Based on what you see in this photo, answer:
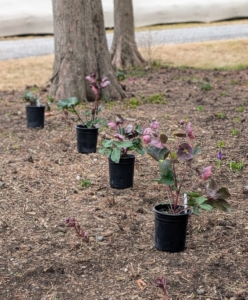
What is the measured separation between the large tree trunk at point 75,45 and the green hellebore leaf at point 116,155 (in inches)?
154

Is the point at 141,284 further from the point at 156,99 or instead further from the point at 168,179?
the point at 156,99

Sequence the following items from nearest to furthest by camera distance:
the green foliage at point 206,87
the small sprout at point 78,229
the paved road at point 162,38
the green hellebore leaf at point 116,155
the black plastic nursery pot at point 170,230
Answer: the black plastic nursery pot at point 170,230 → the small sprout at point 78,229 → the green hellebore leaf at point 116,155 → the green foliage at point 206,87 → the paved road at point 162,38

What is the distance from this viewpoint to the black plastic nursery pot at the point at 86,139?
20.4 feet

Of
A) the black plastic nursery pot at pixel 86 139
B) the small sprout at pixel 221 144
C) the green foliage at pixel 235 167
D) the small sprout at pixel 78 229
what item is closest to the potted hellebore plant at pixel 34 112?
the black plastic nursery pot at pixel 86 139

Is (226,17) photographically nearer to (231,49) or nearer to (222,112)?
(231,49)

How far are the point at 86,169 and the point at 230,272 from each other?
2387 mm

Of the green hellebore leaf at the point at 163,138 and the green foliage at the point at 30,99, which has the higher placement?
the green hellebore leaf at the point at 163,138

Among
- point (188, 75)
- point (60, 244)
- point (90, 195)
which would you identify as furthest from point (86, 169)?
point (188, 75)

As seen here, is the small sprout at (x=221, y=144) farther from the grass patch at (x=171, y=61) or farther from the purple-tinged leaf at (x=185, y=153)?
the grass patch at (x=171, y=61)

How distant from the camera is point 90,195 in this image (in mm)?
5105

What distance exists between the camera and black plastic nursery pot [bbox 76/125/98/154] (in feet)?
20.4

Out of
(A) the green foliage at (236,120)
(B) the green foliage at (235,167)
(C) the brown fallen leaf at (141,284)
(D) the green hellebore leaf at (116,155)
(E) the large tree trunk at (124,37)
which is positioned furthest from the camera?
(E) the large tree trunk at (124,37)

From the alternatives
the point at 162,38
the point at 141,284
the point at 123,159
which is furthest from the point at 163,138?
the point at 162,38

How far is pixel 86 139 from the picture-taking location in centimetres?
625
